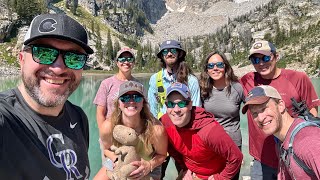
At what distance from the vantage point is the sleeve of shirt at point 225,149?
13.2ft

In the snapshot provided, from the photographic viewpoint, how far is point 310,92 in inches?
185

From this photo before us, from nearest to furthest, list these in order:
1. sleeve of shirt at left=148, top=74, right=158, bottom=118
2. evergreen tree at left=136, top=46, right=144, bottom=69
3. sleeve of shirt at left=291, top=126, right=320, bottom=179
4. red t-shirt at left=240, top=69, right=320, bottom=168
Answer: sleeve of shirt at left=291, top=126, right=320, bottom=179 → red t-shirt at left=240, top=69, right=320, bottom=168 → sleeve of shirt at left=148, top=74, right=158, bottom=118 → evergreen tree at left=136, top=46, right=144, bottom=69

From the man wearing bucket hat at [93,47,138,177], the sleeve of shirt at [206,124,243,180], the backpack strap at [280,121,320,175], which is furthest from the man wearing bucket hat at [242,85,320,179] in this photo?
the man wearing bucket hat at [93,47,138,177]

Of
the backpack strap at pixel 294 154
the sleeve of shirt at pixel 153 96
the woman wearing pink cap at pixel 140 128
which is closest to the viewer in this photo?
the backpack strap at pixel 294 154

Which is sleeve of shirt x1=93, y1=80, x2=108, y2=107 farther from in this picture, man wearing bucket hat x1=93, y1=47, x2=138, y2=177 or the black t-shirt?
the black t-shirt

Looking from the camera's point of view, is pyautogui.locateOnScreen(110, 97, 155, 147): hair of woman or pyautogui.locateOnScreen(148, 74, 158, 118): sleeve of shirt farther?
pyautogui.locateOnScreen(148, 74, 158, 118): sleeve of shirt

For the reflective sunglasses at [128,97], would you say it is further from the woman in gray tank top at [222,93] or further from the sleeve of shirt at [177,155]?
the woman in gray tank top at [222,93]

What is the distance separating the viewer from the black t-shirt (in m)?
1.82

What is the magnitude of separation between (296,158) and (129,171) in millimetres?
2118

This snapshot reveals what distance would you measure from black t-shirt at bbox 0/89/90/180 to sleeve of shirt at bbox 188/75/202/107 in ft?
9.53

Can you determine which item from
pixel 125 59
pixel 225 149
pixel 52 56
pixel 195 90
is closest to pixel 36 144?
pixel 52 56

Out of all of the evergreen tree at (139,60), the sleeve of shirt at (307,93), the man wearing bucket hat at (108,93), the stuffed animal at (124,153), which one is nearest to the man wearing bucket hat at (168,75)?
the man wearing bucket hat at (108,93)

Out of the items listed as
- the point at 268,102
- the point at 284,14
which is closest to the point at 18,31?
the point at 268,102

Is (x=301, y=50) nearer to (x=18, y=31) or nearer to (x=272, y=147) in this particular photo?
(x=18, y=31)
